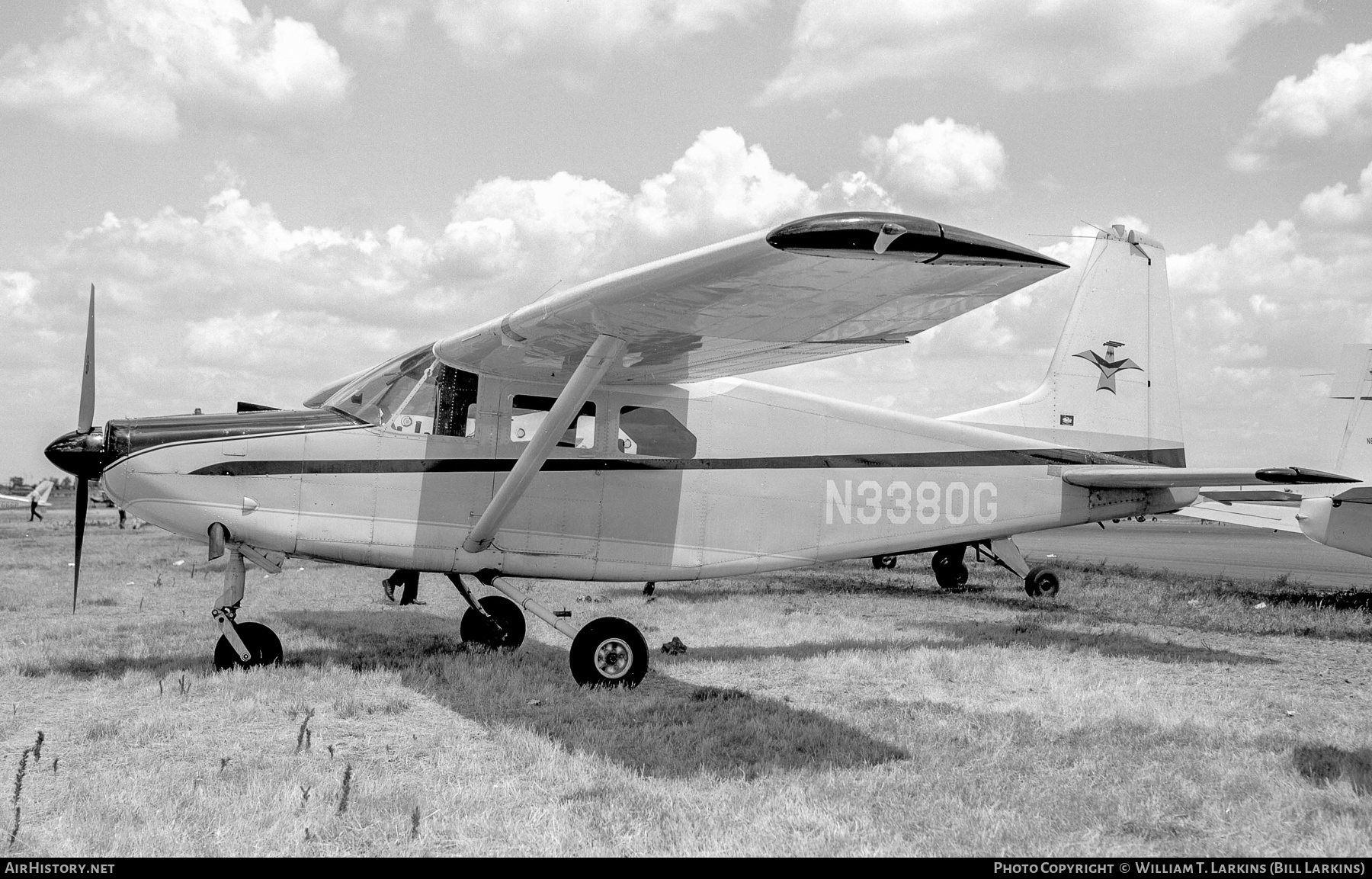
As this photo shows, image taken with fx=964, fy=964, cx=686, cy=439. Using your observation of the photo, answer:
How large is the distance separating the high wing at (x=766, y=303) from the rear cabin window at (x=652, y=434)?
12.4 inches

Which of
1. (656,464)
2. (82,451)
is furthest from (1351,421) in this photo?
(82,451)

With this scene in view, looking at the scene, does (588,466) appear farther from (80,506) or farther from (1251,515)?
(1251,515)

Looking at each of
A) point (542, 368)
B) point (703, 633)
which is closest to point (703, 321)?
point (542, 368)

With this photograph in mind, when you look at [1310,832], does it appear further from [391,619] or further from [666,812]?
[391,619]

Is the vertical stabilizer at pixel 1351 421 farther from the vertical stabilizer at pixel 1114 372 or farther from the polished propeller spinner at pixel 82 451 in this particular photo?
the polished propeller spinner at pixel 82 451

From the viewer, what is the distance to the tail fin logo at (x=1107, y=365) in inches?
438

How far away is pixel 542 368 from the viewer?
7285 millimetres

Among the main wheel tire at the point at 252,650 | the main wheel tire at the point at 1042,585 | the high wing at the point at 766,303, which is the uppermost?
the high wing at the point at 766,303

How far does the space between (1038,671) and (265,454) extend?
620 centimetres

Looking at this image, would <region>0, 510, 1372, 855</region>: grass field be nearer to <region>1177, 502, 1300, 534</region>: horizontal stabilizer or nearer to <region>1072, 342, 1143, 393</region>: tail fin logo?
<region>1072, 342, 1143, 393</region>: tail fin logo

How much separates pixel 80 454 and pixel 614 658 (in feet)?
13.4

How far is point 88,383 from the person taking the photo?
24.5 feet

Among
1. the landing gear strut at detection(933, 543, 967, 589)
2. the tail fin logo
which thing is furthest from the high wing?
the landing gear strut at detection(933, 543, 967, 589)

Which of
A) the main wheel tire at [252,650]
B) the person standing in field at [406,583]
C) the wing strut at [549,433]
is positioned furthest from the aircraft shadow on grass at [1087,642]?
the main wheel tire at [252,650]
